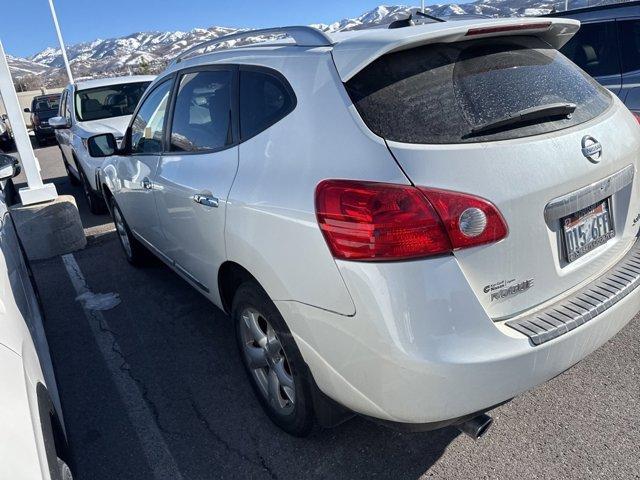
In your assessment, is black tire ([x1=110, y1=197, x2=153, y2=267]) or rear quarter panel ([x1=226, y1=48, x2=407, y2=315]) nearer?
rear quarter panel ([x1=226, y1=48, x2=407, y2=315])

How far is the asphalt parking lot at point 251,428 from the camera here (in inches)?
89.1

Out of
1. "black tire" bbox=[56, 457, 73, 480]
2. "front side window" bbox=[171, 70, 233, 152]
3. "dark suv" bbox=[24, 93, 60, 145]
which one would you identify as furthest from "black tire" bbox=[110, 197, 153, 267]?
"dark suv" bbox=[24, 93, 60, 145]

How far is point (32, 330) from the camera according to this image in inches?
91.2

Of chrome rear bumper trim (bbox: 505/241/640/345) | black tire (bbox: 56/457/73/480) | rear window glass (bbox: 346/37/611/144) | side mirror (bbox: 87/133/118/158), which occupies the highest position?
rear window glass (bbox: 346/37/611/144)

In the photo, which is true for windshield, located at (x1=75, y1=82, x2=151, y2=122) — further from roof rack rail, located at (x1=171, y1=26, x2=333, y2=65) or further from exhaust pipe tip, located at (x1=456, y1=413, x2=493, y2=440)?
exhaust pipe tip, located at (x1=456, y1=413, x2=493, y2=440)

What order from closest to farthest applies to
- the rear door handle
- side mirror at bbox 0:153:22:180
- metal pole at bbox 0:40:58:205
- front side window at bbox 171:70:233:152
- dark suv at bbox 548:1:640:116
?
the rear door handle → front side window at bbox 171:70:233:152 → side mirror at bbox 0:153:22:180 → dark suv at bbox 548:1:640:116 → metal pole at bbox 0:40:58:205

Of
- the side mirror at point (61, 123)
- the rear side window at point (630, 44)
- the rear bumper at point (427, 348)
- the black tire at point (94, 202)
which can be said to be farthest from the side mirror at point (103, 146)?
the rear side window at point (630, 44)

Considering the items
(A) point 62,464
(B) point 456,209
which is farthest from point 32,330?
(B) point 456,209

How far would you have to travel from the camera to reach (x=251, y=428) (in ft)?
8.61

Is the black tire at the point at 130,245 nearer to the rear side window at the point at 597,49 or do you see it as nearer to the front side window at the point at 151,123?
the front side window at the point at 151,123

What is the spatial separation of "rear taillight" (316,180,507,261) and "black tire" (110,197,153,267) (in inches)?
139

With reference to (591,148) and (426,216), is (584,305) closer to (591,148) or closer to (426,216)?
(591,148)

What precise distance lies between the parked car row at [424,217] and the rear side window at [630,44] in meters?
3.04

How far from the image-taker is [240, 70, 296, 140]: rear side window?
2.19 m
